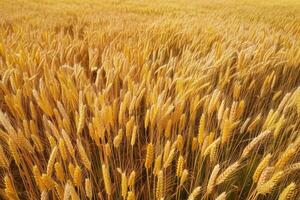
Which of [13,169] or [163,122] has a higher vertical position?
[163,122]

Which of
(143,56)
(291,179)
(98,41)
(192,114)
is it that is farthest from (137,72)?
(98,41)

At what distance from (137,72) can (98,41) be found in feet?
2.30

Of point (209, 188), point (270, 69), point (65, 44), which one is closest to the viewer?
point (209, 188)

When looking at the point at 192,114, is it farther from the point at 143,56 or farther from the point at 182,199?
the point at 143,56

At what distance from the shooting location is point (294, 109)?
2.85 feet

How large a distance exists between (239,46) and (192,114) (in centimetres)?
93

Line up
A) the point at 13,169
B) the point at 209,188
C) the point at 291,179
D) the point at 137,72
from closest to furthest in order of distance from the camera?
1. the point at 209,188
2. the point at 291,179
3. the point at 13,169
4. the point at 137,72

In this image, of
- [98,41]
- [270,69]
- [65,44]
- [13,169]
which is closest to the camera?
[13,169]

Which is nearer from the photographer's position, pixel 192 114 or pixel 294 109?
pixel 192 114

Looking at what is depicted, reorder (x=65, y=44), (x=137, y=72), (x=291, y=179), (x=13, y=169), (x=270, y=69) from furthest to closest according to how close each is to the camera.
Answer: (x=65, y=44) < (x=270, y=69) < (x=137, y=72) < (x=13, y=169) < (x=291, y=179)

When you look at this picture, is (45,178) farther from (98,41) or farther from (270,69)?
(98,41)

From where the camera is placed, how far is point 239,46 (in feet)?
4.96

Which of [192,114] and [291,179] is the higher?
[192,114]

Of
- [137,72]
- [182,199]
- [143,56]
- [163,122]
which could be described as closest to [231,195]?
[182,199]
